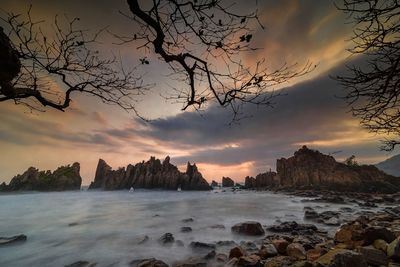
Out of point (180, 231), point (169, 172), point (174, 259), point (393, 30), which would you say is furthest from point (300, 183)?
point (393, 30)

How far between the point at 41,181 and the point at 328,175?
296 ft

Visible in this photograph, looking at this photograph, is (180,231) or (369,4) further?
(180,231)

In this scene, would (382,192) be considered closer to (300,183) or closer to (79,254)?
(300,183)

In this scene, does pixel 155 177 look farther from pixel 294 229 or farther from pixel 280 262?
pixel 280 262

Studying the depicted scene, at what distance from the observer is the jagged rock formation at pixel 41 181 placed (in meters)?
82.6

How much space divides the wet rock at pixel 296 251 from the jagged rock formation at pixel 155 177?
69.8m

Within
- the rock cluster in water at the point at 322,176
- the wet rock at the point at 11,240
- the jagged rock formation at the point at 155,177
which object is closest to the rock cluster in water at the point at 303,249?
the wet rock at the point at 11,240

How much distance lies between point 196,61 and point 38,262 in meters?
10.1

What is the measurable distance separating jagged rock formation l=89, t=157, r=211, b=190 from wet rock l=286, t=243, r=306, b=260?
2748 inches

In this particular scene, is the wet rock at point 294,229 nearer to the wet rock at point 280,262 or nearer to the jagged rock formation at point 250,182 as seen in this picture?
Answer: the wet rock at point 280,262

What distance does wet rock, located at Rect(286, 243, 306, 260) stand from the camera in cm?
634

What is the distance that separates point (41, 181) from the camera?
83250 mm

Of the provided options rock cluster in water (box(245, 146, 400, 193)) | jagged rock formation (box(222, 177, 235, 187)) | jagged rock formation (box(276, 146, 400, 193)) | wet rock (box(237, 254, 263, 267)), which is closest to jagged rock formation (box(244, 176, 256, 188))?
rock cluster in water (box(245, 146, 400, 193))

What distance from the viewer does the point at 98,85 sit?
6.00 meters
